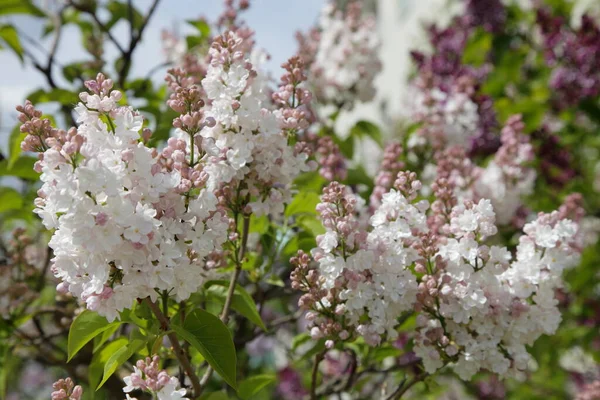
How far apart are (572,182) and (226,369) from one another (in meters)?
2.61

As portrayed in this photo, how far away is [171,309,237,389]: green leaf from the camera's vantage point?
3.79ft

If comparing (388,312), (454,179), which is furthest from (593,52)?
(388,312)

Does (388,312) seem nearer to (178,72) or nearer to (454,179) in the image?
(178,72)

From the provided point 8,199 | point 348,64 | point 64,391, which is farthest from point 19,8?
point 64,391

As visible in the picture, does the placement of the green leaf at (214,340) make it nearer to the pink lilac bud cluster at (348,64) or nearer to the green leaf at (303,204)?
the green leaf at (303,204)

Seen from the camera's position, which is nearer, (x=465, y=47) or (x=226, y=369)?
(x=226, y=369)

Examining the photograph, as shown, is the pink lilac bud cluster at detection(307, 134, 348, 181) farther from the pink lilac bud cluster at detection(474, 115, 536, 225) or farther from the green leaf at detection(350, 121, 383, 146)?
the green leaf at detection(350, 121, 383, 146)

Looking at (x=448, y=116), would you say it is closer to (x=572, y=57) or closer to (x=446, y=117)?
(x=446, y=117)

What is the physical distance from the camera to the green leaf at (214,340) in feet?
3.79

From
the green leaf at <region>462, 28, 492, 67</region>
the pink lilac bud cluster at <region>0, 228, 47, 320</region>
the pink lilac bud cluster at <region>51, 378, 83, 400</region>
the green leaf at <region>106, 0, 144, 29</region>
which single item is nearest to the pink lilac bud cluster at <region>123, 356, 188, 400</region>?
the pink lilac bud cluster at <region>51, 378, 83, 400</region>

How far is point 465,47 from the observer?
329cm

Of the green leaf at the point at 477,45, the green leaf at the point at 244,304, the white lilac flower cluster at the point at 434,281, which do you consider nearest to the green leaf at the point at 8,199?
the green leaf at the point at 244,304

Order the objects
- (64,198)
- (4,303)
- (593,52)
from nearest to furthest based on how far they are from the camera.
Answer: (64,198)
(4,303)
(593,52)

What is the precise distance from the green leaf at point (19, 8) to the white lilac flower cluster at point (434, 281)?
5.29 ft
